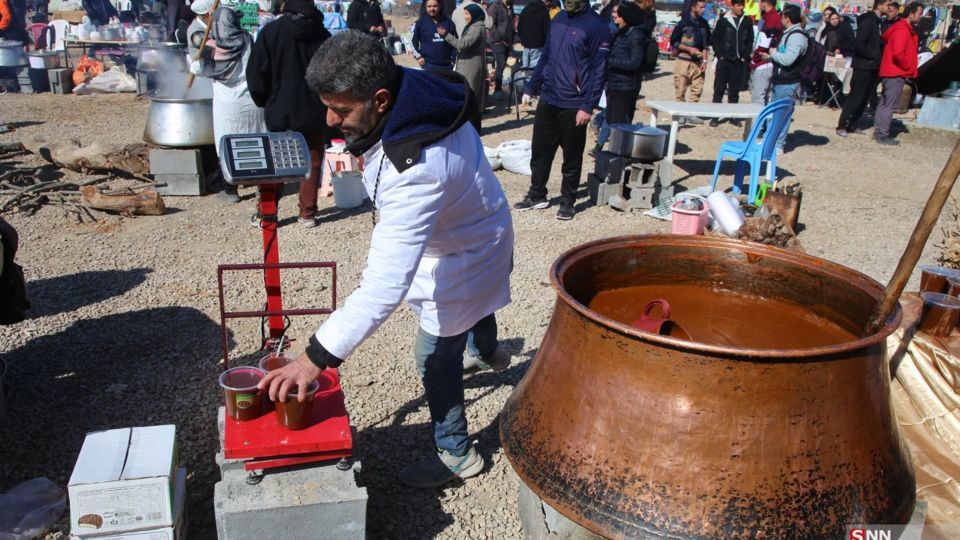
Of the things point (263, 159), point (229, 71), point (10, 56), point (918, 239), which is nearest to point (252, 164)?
point (263, 159)

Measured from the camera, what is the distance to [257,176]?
120 inches

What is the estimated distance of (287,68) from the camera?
5.93 meters

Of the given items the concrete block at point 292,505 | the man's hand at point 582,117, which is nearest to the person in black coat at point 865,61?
the man's hand at point 582,117

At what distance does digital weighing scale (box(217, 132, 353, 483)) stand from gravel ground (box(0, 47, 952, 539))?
58 cm

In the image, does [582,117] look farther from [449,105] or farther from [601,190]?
[449,105]

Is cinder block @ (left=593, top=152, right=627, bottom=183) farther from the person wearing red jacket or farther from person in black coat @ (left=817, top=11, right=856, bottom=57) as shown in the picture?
person in black coat @ (left=817, top=11, right=856, bottom=57)

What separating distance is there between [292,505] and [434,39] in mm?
7768

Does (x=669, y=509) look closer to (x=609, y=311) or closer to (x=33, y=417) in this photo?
(x=609, y=311)

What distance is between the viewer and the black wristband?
2.31 metres

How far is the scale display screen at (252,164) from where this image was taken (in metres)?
3.05

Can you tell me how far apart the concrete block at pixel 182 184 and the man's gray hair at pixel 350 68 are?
5.61m

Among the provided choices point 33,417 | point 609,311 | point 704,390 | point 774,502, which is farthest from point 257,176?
point 774,502

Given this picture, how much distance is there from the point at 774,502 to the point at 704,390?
0.34 m

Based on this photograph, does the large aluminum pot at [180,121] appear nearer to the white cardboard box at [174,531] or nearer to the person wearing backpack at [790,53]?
the white cardboard box at [174,531]
